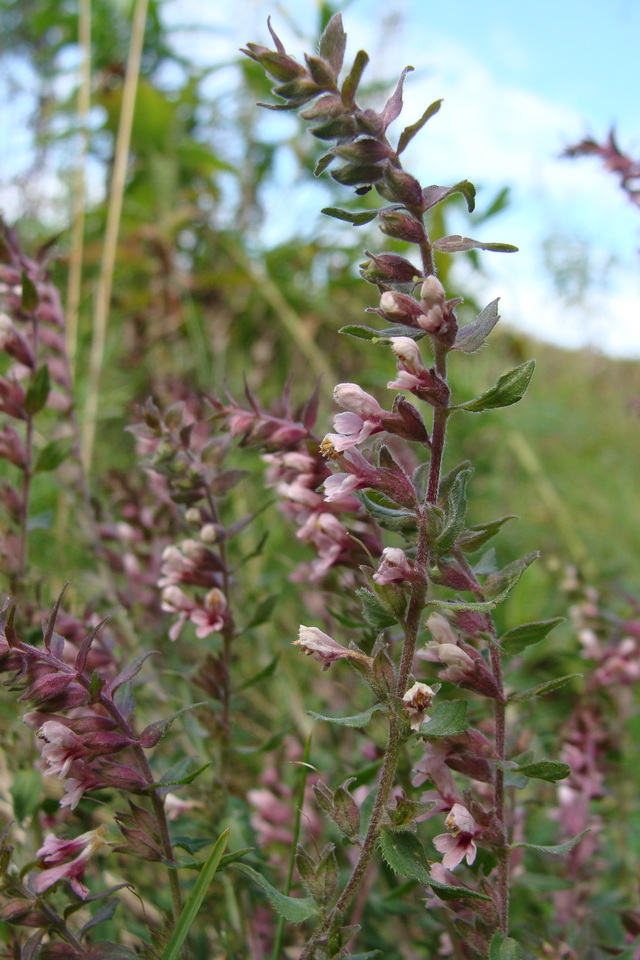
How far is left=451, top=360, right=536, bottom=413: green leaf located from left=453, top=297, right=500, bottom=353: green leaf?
51 millimetres

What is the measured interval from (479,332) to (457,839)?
1.81 feet

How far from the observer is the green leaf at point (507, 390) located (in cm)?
80

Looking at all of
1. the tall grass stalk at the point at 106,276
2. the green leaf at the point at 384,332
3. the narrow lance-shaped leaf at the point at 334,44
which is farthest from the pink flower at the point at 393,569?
the tall grass stalk at the point at 106,276

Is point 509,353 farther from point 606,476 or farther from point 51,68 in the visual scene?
point 51,68

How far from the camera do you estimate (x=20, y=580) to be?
52.2 inches

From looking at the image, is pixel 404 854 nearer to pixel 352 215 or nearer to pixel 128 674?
pixel 128 674

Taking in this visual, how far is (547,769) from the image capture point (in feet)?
2.63

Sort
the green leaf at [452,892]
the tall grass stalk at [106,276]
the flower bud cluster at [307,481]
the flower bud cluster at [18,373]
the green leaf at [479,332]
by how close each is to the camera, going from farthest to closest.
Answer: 1. the tall grass stalk at [106,276]
2. the flower bud cluster at [18,373]
3. the flower bud cluster at [307,481]
4. the green leaf at [479,332]
5. the green leaf at [452,892]

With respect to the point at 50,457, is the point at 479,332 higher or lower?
higher

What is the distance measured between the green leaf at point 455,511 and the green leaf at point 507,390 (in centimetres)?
8

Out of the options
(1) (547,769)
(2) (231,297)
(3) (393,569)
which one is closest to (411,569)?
(3) (393,569)

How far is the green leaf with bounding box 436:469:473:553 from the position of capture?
786 millimetres

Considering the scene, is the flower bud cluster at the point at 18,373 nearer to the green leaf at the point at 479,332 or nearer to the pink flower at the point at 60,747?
the pink flower at the point at 60,747

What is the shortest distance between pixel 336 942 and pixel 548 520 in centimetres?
357
